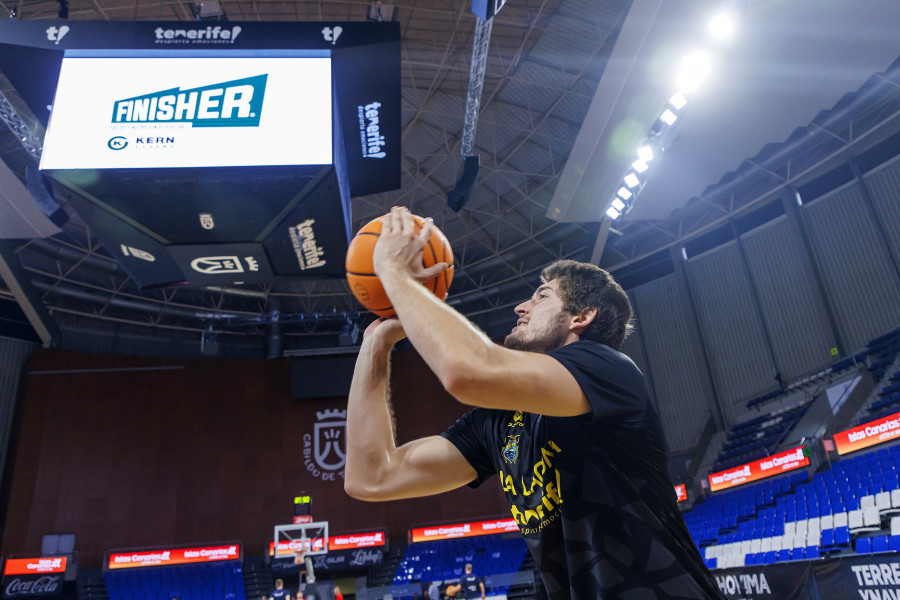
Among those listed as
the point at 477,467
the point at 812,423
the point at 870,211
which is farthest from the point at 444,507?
the point at 477,467

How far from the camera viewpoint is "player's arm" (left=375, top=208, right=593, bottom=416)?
1484mm

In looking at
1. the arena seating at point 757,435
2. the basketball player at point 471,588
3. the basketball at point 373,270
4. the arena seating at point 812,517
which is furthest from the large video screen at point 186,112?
the arena seating at point 757,435

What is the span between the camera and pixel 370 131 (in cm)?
776

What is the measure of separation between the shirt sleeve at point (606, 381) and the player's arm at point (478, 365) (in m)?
0.03

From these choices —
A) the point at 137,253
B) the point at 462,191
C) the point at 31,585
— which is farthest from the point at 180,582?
the point at 137,253

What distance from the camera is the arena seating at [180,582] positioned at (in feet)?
63.1

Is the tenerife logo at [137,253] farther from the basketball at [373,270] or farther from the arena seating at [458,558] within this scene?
the arena seating at [458,558]

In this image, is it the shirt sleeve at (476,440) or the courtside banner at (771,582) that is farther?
the courtside banner at (771,582)

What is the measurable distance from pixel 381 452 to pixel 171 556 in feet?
69.1

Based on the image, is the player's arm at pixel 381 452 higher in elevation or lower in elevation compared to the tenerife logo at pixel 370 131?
lower

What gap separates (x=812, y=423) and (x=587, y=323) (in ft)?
57.1

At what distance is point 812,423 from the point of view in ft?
54.0

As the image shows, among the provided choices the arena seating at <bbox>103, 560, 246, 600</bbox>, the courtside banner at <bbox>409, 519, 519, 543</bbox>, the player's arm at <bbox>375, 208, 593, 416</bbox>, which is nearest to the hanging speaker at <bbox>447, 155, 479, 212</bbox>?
the player's arm at <bbox>375, 208, 593, 416</bbox>

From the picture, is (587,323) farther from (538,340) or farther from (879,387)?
(879,387)
